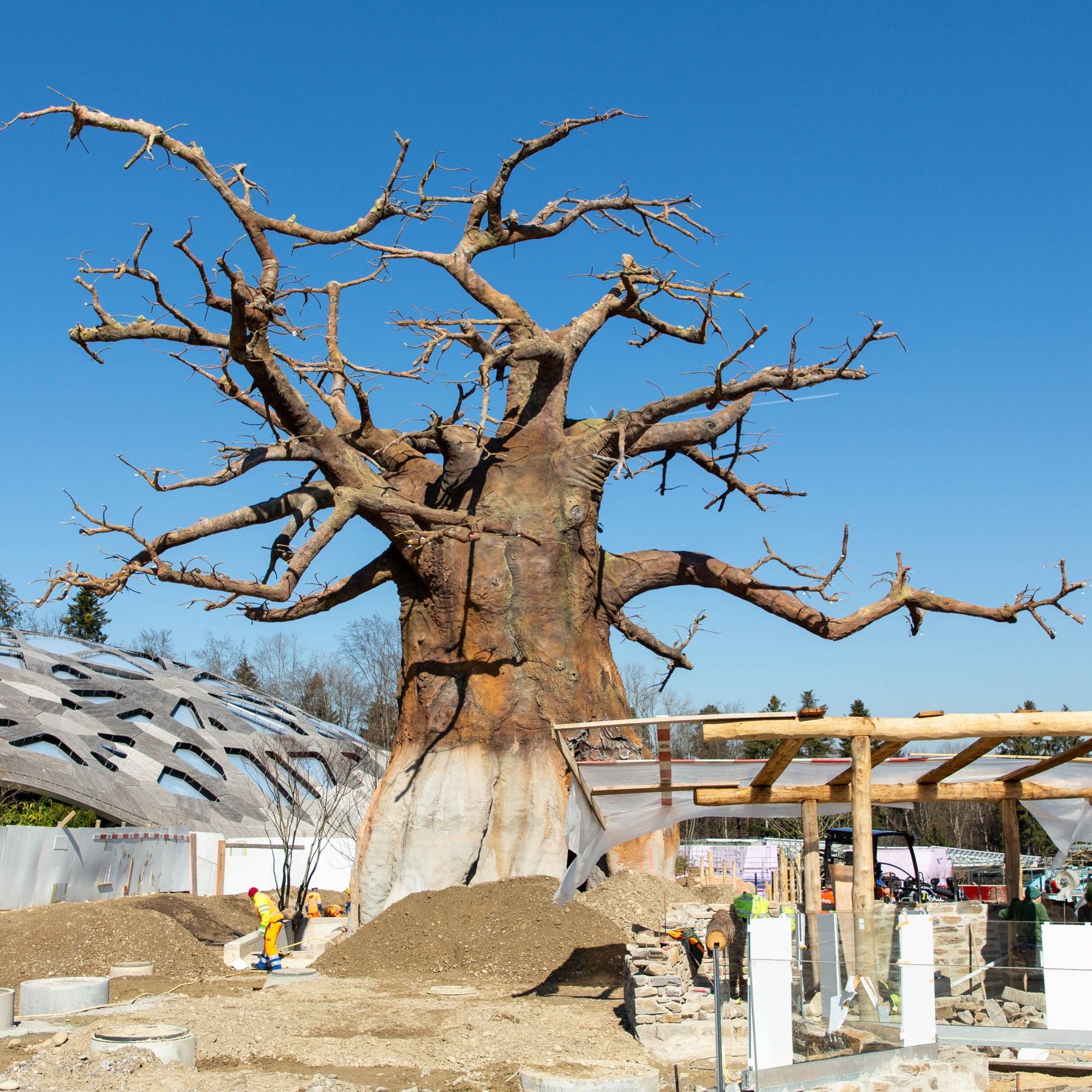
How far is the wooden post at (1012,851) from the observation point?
1034 centimetres

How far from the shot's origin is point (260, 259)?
12.6 metres

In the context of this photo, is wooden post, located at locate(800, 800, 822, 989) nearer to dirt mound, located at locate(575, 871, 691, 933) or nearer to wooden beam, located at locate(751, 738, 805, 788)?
wooden beam, located at locate(751, 738, 805, 788)

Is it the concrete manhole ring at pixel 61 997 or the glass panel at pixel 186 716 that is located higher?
the glass panel at pixel 186 716

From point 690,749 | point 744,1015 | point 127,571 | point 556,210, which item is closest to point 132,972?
point 127,571

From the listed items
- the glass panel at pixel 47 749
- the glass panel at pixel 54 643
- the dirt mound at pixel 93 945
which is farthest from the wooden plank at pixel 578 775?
the glass panel at pixel 54 643

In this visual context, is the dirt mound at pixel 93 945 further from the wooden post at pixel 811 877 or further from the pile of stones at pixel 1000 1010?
the pile of stones at pixel 1000 1010

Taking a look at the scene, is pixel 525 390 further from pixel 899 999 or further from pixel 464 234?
pixel 899 999

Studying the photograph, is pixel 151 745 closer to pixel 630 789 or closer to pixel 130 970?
pixel 130 970

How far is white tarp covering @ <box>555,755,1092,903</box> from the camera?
31.1 feet

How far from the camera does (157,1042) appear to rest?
774 cm

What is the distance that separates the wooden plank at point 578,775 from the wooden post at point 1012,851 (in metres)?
3.23

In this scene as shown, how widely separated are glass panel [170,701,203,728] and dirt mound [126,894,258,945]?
938 centimetres

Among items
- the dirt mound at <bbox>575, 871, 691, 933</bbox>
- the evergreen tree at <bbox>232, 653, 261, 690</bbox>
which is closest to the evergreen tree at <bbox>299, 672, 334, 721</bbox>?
the evergreen tree at <bbox>232, 653, 261, 690</bbox>

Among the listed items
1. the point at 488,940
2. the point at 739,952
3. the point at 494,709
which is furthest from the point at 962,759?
the point at 494,709
